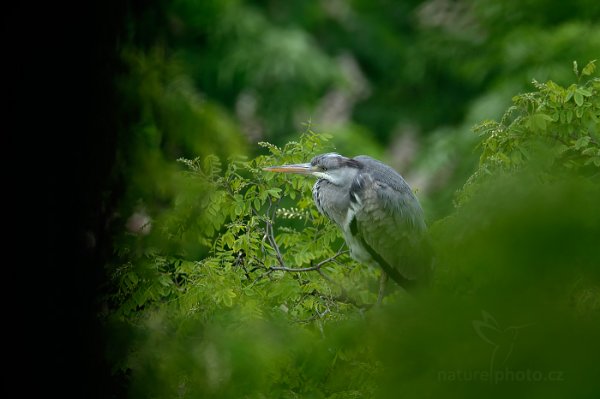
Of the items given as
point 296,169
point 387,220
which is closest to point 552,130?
point 387,220

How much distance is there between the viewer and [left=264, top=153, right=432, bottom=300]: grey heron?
3.53m

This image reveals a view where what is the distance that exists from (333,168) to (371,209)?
0.24 metres

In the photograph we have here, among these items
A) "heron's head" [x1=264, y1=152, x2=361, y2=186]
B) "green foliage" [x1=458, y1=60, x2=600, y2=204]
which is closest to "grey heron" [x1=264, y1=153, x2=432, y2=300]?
"heron's head" [x1=264, y1=152, x2=361, y2=186]

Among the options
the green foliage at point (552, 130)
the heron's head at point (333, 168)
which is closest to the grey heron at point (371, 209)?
the heron's head at point (333, 168)

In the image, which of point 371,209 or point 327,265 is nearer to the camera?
point 327,265

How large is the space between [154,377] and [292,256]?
4.87 ft

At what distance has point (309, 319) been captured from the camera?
298 cm

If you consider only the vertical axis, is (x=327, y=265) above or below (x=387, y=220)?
below

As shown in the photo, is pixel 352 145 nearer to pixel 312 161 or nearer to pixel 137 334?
pixel 312 161

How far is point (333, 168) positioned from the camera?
3.70 meters

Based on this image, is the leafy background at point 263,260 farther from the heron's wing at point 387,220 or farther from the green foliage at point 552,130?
the heron's wing at point 387,220

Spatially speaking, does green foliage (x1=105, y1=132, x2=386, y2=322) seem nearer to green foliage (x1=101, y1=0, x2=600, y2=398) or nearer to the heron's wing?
green foliage (x1=101, y1=0, x2=600, y2=398)

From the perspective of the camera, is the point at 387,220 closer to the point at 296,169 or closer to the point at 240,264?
the point at 296,169

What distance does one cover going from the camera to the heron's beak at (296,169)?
Answer: 11.0 ft
